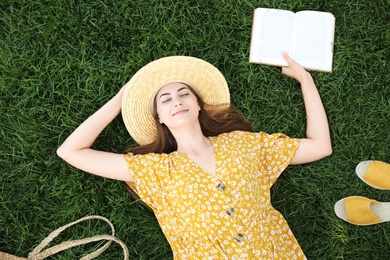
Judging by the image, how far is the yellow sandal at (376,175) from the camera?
3607 millimetres

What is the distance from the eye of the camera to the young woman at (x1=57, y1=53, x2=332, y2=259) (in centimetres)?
312

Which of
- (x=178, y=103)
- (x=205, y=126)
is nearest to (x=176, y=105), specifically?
(x=178, y=103)

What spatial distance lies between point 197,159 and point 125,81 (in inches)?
36.8

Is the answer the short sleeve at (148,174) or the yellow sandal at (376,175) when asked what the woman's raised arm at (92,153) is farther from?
the yellow sandal at (376,175)

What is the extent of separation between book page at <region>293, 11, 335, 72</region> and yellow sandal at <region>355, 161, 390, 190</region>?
0.83 metres

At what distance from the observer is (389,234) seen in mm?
3635

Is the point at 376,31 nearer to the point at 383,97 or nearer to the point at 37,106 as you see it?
the point at 383,97

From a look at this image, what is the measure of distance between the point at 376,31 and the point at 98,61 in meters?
2.28

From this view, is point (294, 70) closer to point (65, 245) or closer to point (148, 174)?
point (148, 174)

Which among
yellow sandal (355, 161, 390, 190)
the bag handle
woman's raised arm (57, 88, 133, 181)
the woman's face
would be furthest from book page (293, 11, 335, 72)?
the bag handle

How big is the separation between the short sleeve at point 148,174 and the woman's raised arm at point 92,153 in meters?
0.05

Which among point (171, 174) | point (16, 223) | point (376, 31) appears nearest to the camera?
point (171, 174)

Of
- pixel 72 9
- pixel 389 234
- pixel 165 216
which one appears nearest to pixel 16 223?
pixel 165 216

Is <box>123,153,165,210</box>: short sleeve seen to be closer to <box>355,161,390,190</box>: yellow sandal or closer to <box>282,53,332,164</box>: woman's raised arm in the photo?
<box>282,53,332,164</box>: woman's raised arm
